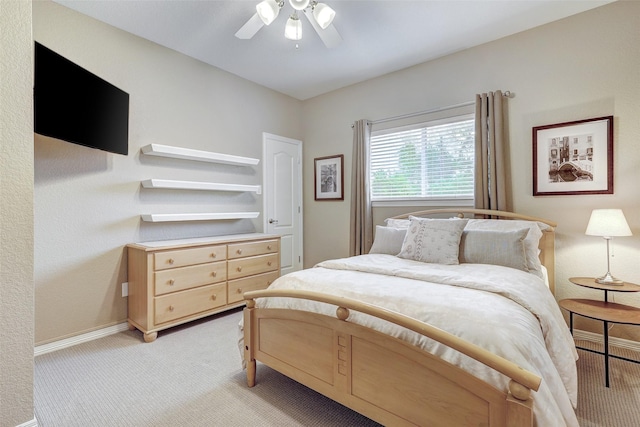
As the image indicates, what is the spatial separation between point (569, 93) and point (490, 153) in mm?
774

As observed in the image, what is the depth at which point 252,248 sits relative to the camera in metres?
3.40

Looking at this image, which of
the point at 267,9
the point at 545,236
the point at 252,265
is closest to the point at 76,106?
the point at 267,9

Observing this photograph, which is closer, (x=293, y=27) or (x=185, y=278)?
(x=293, y=27)

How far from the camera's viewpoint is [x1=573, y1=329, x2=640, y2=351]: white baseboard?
2414 millimetres

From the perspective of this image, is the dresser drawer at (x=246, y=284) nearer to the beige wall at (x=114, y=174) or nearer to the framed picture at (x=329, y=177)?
the beige wall at (x=114, y=174)

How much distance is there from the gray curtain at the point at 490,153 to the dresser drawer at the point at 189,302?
2.80 m

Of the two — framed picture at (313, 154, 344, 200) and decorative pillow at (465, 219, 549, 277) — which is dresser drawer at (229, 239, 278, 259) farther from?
decorative pillow at (465, 219, 549, 277)

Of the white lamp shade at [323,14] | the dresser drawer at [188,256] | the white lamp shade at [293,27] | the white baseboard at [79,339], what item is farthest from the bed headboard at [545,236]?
the white baseboard at [79,339]

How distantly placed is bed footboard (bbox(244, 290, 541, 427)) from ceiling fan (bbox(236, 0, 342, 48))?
1893 mm

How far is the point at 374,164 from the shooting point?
3.92m

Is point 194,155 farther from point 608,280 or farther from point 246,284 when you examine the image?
point 608,280

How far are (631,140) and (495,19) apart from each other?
1518 mm

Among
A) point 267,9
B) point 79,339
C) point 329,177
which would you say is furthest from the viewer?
point 329,177

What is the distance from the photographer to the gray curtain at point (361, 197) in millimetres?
3807
